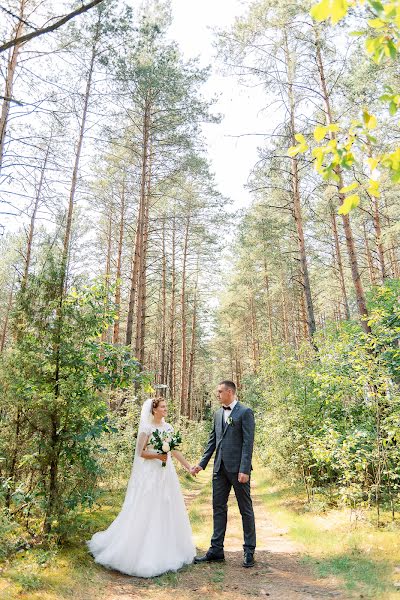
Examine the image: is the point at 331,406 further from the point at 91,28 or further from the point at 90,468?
the point at 91,28

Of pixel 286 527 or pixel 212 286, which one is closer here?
pixel 286 527

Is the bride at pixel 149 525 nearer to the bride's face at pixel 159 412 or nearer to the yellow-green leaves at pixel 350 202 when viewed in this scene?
the bride's face at pixel 159 412

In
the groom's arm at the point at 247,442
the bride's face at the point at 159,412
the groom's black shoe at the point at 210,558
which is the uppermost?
the bride's face at the point at 159,412

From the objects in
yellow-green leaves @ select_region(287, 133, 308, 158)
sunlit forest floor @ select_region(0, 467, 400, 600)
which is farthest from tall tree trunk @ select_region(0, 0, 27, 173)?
yellow-green leaves @ select_region(287, 133, 308, 158)

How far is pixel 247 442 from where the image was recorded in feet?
16.4

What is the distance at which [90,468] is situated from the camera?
4.72 m

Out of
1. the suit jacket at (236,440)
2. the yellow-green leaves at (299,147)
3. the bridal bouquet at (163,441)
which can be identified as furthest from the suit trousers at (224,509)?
the yellow-green leaves at (299,147)

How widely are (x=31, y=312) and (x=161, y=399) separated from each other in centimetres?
197

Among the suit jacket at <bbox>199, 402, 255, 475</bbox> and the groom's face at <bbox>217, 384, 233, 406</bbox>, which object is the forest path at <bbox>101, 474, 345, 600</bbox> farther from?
the groom's face at <bbox>217, 384, 233, 406</bbox>

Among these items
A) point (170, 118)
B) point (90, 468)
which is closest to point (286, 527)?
point (90, 468)

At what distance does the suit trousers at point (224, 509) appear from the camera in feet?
16.1

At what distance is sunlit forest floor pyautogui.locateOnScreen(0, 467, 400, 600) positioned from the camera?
3.84m

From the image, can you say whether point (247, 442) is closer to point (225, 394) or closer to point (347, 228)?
point (225, 394)

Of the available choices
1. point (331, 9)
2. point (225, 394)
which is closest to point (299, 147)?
point (331, 9)
